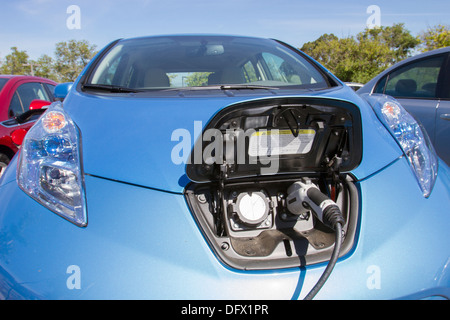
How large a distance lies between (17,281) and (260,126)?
3.11 ft

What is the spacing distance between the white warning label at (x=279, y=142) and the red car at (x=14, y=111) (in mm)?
2867

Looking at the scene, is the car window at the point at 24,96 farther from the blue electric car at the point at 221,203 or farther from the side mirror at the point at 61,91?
the blue electric car at the point at 221,203

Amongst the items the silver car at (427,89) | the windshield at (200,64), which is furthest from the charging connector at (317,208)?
the silver car at (427,89)

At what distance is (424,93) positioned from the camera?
11.8 ft

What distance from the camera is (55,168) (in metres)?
1.26

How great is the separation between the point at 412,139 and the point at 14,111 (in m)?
4.21

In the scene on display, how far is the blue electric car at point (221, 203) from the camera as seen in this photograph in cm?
103

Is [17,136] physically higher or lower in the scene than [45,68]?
lower

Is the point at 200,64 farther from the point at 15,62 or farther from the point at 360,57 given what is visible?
the point at 15,62

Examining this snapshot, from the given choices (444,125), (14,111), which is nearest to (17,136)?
(14,111)

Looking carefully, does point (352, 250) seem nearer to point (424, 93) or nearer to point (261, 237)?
point (261, 237)
